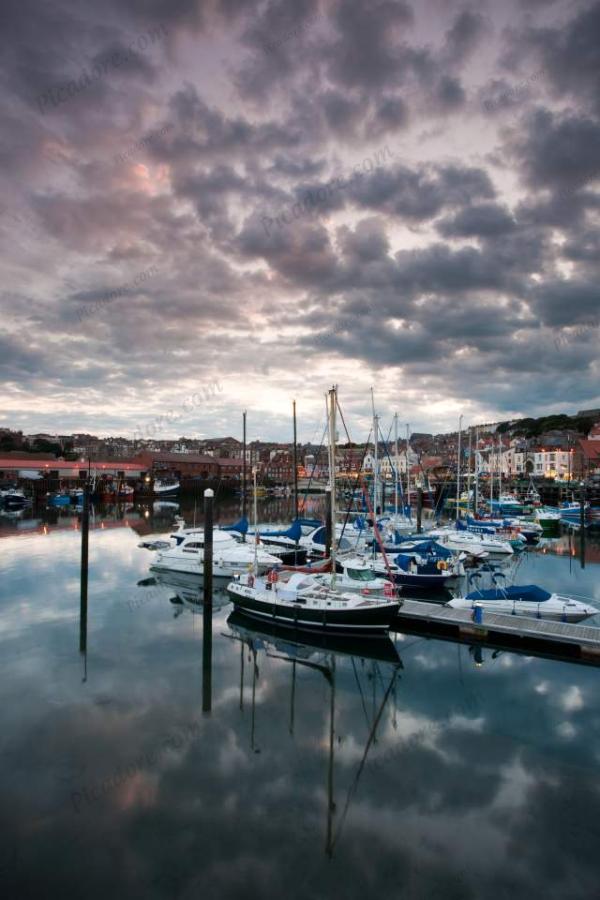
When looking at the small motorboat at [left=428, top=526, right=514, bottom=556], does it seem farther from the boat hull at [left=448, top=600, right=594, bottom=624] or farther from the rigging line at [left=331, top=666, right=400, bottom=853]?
the rigging line at [left=331, top=666, right=400, bottom=853]

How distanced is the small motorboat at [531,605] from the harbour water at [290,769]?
2469mm

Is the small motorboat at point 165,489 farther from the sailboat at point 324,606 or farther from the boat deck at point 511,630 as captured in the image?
the boat deck at point 511,630

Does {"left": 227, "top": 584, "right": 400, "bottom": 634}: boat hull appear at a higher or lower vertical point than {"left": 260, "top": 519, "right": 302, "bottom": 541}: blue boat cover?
lower

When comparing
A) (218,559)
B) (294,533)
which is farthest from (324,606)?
(294,533)

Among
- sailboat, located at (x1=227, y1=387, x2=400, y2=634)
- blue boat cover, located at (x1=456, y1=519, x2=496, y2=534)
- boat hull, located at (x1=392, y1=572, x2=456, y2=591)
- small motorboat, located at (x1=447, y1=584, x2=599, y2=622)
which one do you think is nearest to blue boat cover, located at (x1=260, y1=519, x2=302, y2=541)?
boat hull, located at (x1=392, y1=572, x2=456, y2=591)

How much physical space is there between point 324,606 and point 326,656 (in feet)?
5.85

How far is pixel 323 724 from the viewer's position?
11805 mm

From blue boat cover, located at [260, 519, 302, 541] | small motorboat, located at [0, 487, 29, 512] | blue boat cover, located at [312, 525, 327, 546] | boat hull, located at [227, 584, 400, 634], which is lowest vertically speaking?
small motorboat, located at [0, 487, 29, 512]

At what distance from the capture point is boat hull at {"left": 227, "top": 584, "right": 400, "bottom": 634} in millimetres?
17125

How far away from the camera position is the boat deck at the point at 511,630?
15672mm

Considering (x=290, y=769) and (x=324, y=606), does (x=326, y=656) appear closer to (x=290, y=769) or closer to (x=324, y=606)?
(x=324, y=606)

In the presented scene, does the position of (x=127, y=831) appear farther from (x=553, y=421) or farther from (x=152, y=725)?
(x=553, y=421)

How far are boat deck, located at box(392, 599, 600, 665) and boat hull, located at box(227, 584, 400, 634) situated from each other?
3.55 feet

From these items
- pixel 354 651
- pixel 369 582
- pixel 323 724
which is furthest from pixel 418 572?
pixel 323 724
